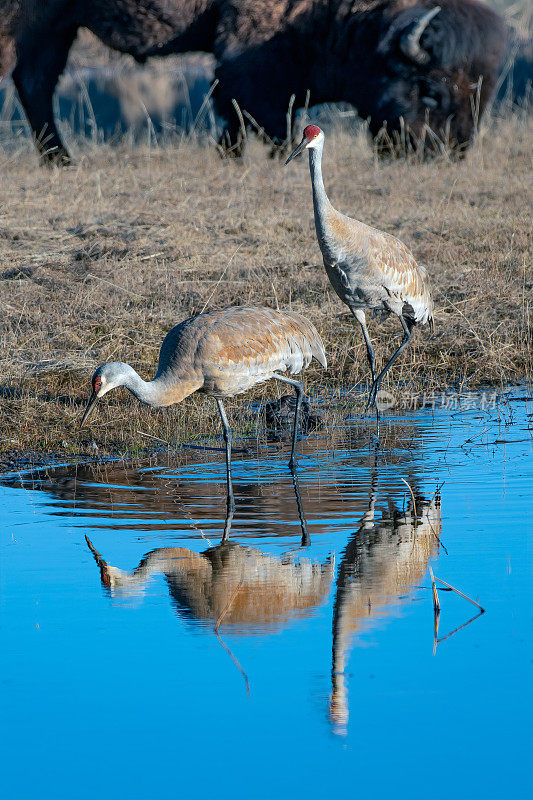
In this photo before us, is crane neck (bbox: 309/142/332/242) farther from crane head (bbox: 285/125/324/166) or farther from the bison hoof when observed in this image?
the bison hoof

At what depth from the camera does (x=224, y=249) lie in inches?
389

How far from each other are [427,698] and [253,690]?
486 mm

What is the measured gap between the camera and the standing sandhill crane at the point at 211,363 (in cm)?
602

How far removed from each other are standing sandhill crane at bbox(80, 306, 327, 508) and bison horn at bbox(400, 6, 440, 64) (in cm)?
632

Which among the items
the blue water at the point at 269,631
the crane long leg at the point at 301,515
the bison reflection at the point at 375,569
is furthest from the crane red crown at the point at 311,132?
the bison reflection at the point at 375,569

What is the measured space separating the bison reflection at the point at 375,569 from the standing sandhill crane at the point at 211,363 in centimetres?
92

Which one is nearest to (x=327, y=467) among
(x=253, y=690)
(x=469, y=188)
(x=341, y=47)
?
(x=253, y=690)

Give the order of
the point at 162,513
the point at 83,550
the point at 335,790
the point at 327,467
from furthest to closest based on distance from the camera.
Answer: the point at 327,467
the point at 162,513
the point at 83,550
the point at 335,790

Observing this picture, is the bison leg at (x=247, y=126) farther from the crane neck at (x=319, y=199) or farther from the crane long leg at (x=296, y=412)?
the crane long leg at (x=296, y=412)

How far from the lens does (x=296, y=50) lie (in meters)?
12.8

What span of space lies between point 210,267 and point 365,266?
2.19 metres

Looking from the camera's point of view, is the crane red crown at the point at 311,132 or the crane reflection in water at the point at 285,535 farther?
the crane red crown at the point at 311,132

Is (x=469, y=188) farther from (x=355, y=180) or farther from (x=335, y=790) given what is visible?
(x=335, y=790)

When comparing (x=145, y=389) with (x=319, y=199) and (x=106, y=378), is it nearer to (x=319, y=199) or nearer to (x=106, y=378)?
(x=106, y=378)
